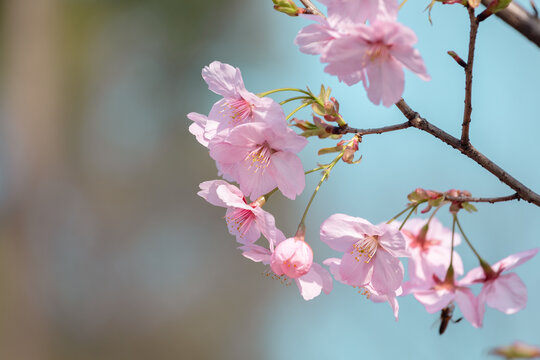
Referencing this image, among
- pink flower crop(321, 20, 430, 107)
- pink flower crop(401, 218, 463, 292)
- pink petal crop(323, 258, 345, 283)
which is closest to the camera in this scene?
pink flower crop(321, 20, 430, 107)

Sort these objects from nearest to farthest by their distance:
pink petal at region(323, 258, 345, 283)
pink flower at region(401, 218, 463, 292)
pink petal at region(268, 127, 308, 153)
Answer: pink petal at region(268, 127, 308, 153) < pink petal at region(323, 258, 345, 283) < pink flower at region(401, 218, 463, 292)

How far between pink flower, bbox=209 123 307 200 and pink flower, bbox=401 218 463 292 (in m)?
0.29

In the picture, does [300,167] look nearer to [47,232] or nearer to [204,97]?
[47,232]

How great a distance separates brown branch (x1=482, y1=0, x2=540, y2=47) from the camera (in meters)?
0.58

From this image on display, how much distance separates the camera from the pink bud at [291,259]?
1.99 ft

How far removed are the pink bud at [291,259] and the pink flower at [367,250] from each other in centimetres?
4

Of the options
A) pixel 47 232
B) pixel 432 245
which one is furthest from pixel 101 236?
pixel 432 245

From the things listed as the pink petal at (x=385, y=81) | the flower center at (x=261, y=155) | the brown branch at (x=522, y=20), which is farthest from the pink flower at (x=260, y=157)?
the brown branch at (x=522, y=20)

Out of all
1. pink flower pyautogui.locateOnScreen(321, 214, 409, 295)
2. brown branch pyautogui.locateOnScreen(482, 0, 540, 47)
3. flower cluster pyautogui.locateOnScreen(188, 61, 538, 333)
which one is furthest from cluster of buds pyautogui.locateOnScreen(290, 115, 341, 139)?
brown branch pyautogui.locateOnScreen(482, 0, 540, 47)

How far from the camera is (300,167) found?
599mm

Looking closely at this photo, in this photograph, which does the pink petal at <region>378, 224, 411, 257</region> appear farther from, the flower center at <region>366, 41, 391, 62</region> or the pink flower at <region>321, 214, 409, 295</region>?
the flower center at <region>366, 41, 391, 62</region>

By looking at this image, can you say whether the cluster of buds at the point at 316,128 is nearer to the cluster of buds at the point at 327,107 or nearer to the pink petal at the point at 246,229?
the cluster of buds at the point at 327,107

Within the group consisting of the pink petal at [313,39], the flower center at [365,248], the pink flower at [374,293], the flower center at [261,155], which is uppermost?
the pink petal at [313,39]

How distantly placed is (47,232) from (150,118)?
6.49ft
